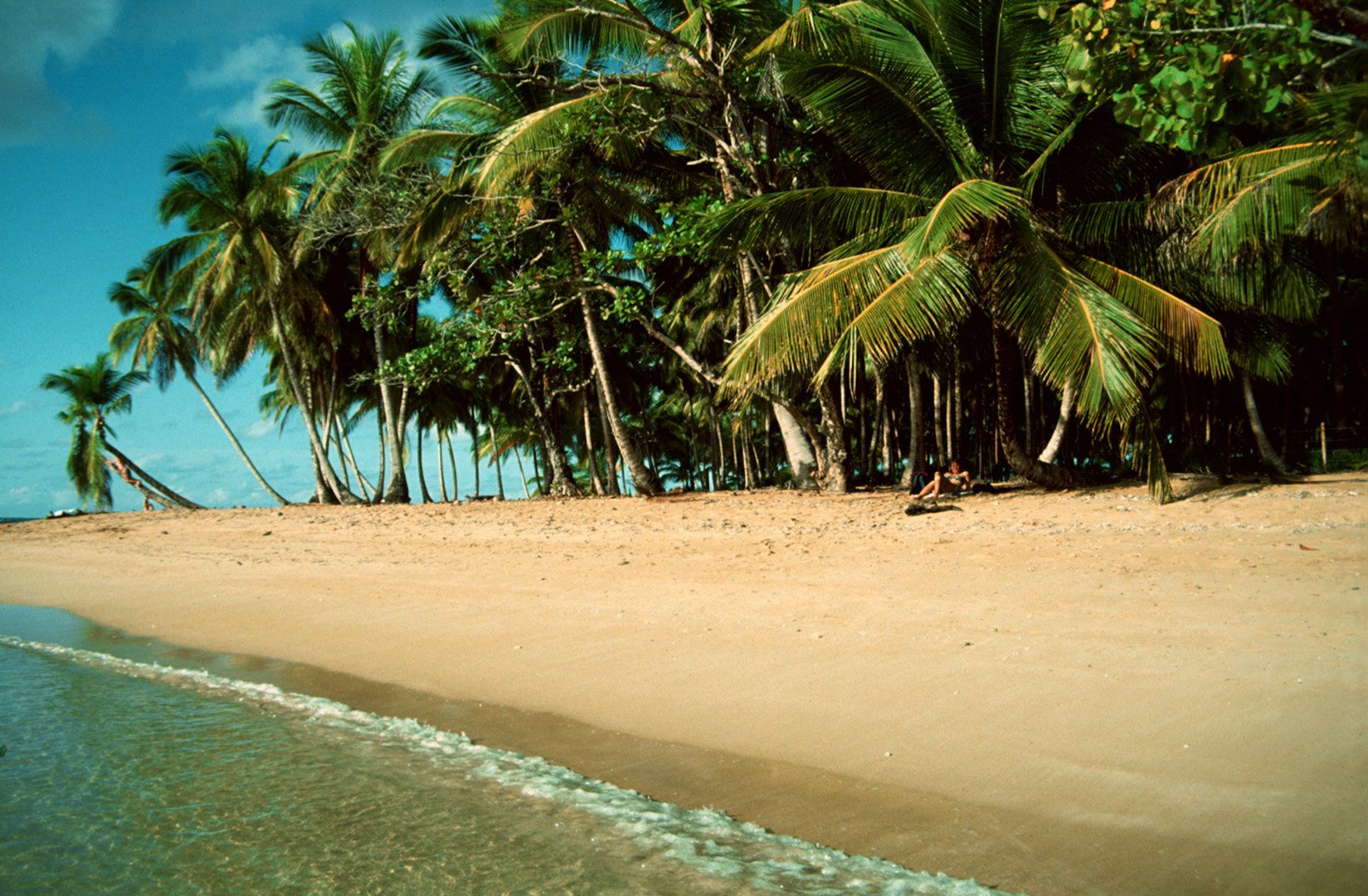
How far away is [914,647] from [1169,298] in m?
5.75

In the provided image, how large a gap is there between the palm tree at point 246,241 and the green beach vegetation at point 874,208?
0.09 meters

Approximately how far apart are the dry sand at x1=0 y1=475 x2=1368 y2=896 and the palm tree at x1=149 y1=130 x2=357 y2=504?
38.2 feet

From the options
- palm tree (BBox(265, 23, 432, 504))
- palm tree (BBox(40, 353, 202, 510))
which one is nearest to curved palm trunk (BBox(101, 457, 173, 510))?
palm tree (BBox(40, 353, 202, 510))

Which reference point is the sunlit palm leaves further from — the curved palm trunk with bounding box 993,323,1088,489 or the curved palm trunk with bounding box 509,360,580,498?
the curved palm trunk with bounding box 993,323,1088,489

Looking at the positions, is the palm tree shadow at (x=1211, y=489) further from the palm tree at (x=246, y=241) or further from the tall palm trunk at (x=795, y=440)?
the palm tree at (x=246, y=241)

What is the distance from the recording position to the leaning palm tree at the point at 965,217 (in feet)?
27.0

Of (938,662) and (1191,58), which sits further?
(938,662)

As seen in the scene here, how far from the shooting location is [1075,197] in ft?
33.4

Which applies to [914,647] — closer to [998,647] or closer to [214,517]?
[998,647]

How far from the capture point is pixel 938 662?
467cm

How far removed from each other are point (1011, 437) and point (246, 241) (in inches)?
699

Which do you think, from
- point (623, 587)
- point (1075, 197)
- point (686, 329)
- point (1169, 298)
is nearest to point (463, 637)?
point (623, 587)

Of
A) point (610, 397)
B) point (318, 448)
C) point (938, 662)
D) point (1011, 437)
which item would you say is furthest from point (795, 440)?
point (318, 448)

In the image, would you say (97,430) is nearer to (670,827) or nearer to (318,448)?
(318,448)
